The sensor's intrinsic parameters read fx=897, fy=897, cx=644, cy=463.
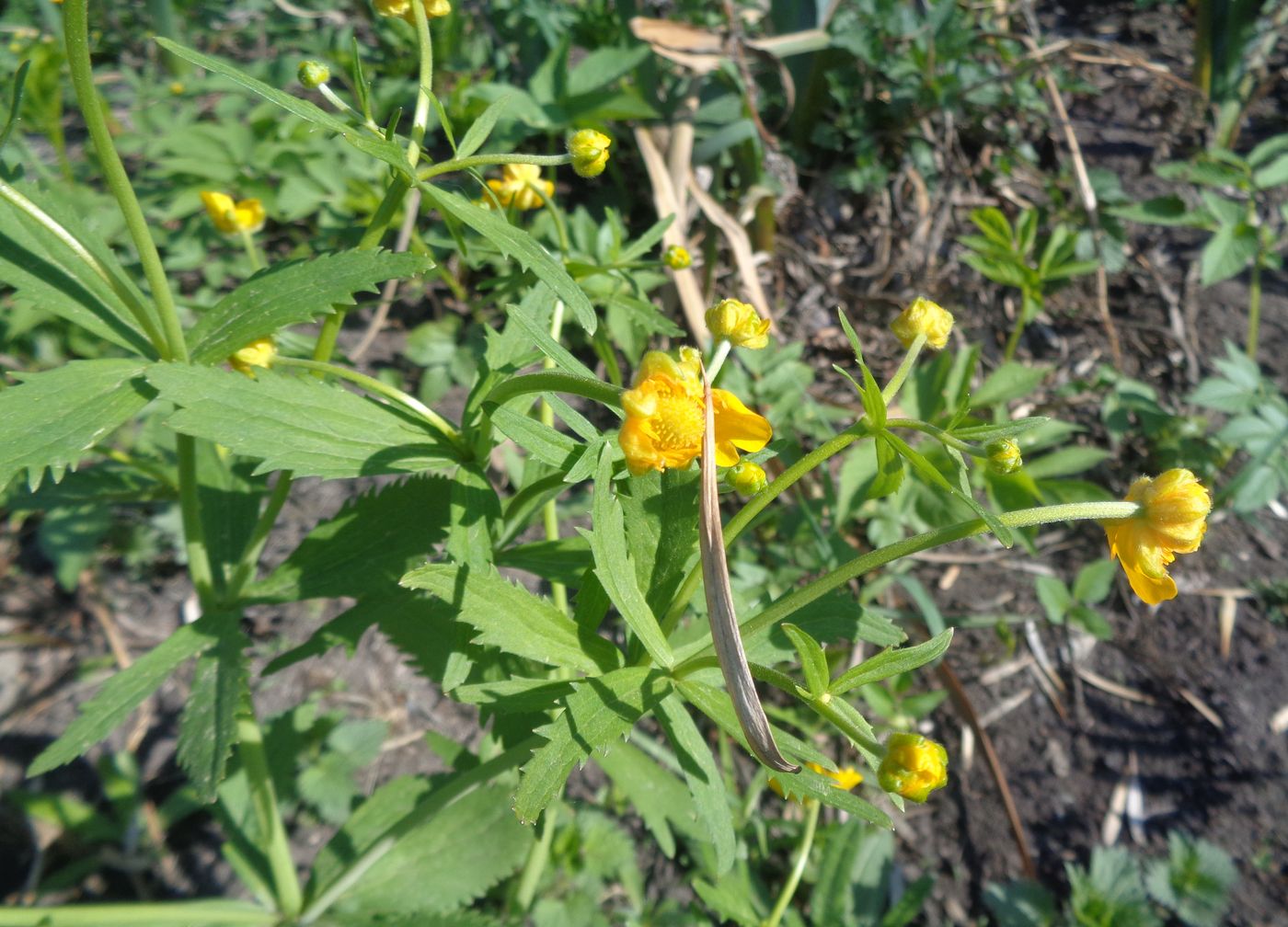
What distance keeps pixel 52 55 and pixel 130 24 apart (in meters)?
1.20

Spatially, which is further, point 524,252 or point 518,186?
point 518,186

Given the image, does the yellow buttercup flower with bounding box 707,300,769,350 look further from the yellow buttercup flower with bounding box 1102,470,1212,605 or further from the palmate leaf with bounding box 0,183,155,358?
the palmate leaf with bounding box 0,183,155,358

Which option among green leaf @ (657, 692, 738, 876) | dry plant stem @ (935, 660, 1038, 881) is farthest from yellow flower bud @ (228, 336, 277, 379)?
dry plant stem @ (935, 660, 1038, 881)

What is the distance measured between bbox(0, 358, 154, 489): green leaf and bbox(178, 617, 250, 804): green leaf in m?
0.34

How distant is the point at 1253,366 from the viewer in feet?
7.90

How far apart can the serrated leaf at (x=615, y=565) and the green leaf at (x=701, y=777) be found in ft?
0.28

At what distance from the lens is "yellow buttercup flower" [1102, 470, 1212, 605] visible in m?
1.00

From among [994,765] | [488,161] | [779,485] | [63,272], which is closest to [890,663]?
[779,485]

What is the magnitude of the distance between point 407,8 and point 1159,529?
3.89 feet

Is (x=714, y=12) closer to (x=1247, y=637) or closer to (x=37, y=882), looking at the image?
(x=1247, y=637)

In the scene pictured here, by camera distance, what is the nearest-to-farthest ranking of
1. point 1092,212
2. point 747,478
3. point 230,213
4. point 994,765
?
1. point 747,478
2. point 230,213
3. point 994,765
4. point 1092,212

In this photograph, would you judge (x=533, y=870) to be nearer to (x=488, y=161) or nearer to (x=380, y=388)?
(x=380, y=388)

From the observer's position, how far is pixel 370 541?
1.38 metres

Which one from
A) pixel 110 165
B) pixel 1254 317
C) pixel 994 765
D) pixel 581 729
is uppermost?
pixel 110 165
